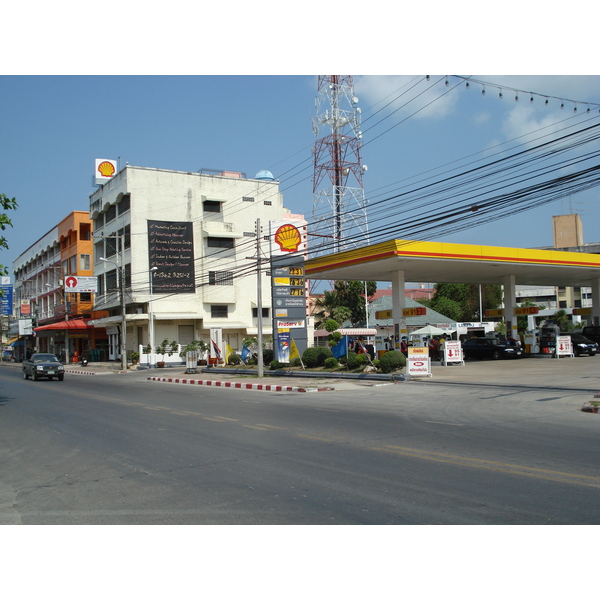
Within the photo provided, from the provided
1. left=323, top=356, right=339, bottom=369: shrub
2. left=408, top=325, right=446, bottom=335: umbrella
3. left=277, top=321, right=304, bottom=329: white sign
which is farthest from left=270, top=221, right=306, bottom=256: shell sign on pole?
left=408, top=325, right=446, bottom=335: umbrella

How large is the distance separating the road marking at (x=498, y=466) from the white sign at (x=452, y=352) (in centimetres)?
2260

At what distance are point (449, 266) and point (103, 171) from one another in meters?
39.2

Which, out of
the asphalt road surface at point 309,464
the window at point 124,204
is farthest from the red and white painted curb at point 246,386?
the window at point 124,204

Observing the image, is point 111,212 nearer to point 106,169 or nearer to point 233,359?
point 106,169

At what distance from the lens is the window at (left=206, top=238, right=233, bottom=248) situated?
52469 millimetres

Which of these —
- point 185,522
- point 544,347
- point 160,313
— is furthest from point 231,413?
point 160,313

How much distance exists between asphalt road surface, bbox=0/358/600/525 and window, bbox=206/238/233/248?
37.5 metres

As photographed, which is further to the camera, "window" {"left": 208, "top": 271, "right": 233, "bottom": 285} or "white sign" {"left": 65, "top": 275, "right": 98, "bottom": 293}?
"window" {"left": 208, "top": 271, "right": 233, "bottom": 285}

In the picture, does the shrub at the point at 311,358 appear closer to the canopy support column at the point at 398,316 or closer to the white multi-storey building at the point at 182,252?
the canopy support column at the point at 398,316

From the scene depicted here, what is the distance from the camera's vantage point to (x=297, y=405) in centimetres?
1661

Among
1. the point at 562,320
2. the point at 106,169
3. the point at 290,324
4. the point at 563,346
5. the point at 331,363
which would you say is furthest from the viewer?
the point at 562,320

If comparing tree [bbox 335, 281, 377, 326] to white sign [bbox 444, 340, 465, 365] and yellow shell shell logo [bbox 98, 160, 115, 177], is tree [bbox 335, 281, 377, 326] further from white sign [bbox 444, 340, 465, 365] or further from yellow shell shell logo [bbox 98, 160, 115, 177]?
white sign [bbox 444, 340, 465, 365]

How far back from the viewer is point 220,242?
53.1 metres

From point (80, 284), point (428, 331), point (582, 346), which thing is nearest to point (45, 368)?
point (80, 284)
